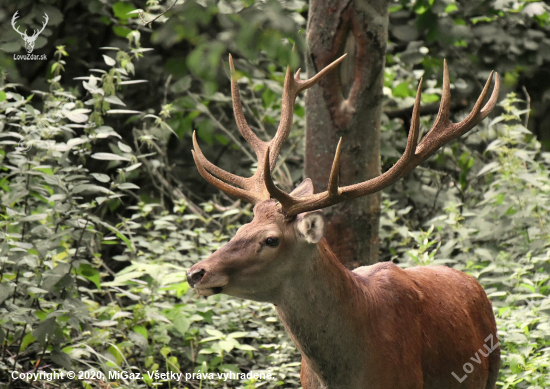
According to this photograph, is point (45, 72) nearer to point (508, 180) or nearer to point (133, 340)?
point (133, 340)

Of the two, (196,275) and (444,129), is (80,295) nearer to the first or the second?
(196,275)

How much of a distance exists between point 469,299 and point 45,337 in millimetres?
2144

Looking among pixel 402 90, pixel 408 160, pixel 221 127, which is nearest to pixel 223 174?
pixel 408 160

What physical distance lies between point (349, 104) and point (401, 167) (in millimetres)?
1420

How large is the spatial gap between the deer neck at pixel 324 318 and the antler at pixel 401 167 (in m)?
0.19

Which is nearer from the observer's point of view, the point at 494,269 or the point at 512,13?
the point at 494,269

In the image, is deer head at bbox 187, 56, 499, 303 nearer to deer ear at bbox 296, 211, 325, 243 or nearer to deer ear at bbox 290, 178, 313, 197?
deer ear at bbox 296, 211, 325, 243

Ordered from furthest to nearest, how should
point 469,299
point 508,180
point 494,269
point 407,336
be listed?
point 508,180 < point 494,269 < point 469,299 < point 407,336

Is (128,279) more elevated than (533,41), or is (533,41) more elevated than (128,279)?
(533,41)

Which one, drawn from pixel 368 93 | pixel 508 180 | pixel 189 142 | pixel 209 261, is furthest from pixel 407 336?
pixel 189 142

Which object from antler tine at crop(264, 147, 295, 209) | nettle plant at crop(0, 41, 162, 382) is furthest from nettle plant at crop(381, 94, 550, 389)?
nettle plant at crop(0, 41, 162, 382)

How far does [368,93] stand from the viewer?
431 cm

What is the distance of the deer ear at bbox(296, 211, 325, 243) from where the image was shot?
2814 millimetres

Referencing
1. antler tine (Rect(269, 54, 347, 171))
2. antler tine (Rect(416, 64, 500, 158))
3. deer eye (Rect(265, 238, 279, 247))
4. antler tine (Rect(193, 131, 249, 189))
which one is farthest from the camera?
antler tine (Rect(269, 54, 347, 171))
